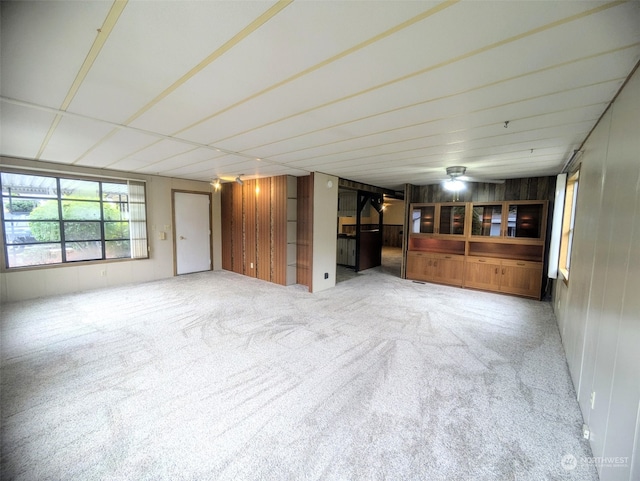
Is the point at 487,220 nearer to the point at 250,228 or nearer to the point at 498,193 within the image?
the point at 498,193

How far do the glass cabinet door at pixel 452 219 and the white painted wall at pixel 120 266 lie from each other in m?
5.96

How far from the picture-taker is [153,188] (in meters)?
5.89

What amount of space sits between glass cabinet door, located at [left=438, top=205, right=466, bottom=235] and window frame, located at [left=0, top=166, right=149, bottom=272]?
6934 millimetres

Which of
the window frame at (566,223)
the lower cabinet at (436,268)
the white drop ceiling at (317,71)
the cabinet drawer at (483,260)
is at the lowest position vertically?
the lower cabinet at (436,268)

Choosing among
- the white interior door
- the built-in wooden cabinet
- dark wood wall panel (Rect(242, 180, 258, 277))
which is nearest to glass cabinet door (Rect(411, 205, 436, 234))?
the built-in wooden cabinet

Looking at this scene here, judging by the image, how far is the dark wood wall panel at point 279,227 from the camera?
5.68 meters

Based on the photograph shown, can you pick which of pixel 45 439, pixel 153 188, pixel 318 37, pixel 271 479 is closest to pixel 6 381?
pixel 45 439

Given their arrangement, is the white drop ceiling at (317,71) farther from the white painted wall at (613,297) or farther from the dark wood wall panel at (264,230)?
the dark wood wall panel at (264,230)

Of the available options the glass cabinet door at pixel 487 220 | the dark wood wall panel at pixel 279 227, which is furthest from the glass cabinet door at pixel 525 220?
the dark wood wall panel at pixel 279 227

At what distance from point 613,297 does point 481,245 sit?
15.7 feet

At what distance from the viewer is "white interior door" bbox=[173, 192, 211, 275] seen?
6414 millimetres

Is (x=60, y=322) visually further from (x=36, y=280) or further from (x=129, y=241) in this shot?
(x=129, y=241)

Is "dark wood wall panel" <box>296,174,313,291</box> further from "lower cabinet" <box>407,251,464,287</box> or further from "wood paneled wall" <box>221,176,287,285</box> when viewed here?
"lower cabinet" <box>407,251,464,287</box>

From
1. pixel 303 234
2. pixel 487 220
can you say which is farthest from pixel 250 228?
pixel 487 220
